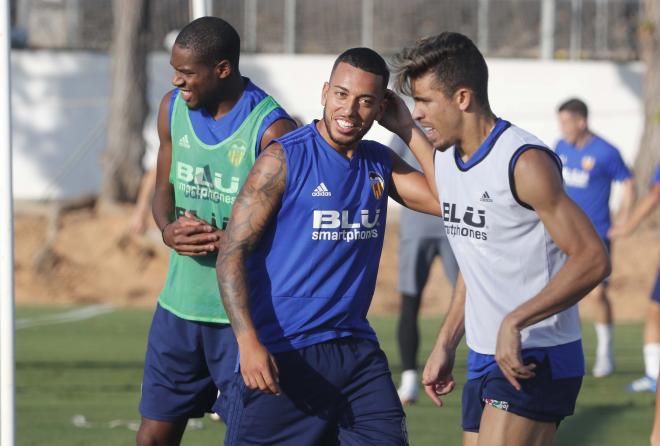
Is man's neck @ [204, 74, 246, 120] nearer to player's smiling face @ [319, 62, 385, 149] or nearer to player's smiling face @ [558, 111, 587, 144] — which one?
player's smiling face @ [319, 62, 385, 149]

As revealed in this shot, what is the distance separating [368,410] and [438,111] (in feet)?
4.00

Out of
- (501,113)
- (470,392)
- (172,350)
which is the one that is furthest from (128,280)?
(470,392)

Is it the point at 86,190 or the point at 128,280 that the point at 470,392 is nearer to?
the point at 128,280

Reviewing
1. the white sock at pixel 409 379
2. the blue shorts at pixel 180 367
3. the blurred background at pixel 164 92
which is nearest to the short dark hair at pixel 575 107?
the white sock at pixel 409 379

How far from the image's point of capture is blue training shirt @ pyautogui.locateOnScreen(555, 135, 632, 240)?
1162cm

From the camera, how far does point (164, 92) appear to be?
2247cm

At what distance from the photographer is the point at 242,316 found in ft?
15.7

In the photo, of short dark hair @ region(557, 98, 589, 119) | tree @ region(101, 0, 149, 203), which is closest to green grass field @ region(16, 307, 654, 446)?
short dark hair @ region(557, 98, 589, 119)

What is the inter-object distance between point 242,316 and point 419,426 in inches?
162

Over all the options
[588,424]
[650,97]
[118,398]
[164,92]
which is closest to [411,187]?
[588,424]

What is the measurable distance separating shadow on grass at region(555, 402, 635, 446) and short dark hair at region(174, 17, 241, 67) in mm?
3778

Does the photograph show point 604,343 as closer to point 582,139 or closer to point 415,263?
point 582,139

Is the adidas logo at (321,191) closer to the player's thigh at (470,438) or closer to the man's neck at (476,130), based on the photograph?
the man's neck at (476,130)

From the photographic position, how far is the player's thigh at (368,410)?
5.03m
